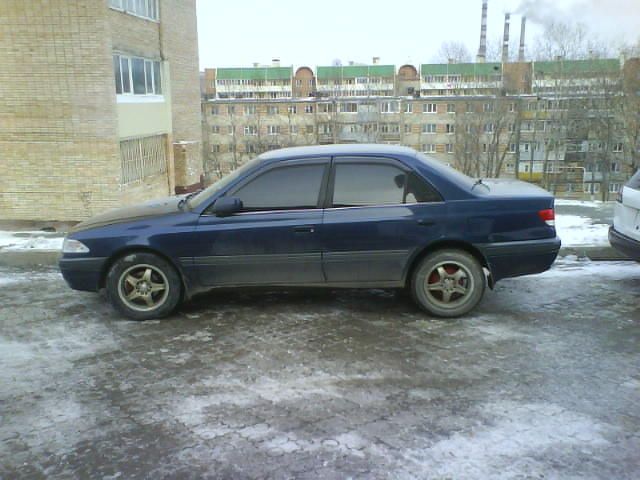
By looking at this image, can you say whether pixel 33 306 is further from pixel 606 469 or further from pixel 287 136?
pixel 287 136

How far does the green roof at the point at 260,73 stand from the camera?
2795 inches

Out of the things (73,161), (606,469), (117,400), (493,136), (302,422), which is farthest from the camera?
(493,136)

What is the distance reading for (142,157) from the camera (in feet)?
53.9

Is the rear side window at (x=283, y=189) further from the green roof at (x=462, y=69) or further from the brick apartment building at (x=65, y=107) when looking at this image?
the green roof at (x=462, y=69)

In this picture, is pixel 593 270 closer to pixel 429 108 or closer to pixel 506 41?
pixel 506 41

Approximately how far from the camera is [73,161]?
1361 cm

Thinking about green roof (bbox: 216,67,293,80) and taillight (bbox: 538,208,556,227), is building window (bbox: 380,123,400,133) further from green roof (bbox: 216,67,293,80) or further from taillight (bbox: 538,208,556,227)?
taillight (bbox: 538,208,556,227)

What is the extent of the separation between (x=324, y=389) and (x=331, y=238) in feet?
5.37

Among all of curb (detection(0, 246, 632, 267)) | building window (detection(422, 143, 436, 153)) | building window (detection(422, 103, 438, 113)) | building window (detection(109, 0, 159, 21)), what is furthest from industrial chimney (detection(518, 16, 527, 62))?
curb (detection(0, 246, 632, 267))

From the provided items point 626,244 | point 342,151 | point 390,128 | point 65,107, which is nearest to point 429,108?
point 390,128

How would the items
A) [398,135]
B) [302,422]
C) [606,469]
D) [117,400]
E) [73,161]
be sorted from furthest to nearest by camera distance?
1. [398,135]
2. [73,161]
3. [117,400]
4. [302,422]
5. [606,469]

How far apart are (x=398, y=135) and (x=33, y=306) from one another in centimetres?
5576

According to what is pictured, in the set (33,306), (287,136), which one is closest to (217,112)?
(287,136)

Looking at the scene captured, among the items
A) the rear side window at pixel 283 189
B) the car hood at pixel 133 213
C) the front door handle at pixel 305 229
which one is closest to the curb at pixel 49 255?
the car hood at pixel 133 213
